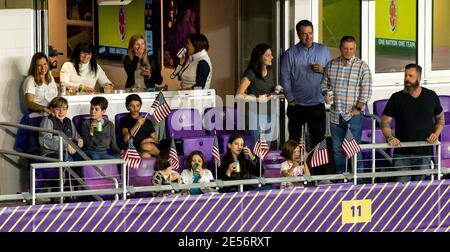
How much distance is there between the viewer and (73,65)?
71.9 feet

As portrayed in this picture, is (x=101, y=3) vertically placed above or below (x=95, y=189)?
above

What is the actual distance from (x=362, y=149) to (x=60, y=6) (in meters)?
7.07

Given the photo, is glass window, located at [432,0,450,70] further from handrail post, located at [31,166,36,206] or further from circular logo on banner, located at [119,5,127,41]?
handrail post, located at [31,166,36,206]

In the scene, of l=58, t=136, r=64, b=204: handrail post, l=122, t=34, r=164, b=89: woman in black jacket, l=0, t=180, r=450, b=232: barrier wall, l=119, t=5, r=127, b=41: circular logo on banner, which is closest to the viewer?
l=0, t=180, r=450, b=232: barrier wall

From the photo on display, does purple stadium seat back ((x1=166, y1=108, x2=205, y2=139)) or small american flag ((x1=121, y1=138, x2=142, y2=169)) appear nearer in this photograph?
small american flag ((x1=121, y1=138, x2=142, y2=169))

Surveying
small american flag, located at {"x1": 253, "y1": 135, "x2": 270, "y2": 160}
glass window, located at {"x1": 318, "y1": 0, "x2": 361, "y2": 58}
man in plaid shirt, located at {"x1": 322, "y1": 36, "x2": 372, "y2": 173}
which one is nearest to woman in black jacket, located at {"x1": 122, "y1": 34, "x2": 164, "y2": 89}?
glass window, located at {"x1": 318, "y1": 0, "x2": 361, "y2": 58}

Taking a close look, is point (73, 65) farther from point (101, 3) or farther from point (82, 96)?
point (101, 3)

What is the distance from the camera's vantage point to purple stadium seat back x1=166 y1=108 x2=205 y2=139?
2166 centimetres

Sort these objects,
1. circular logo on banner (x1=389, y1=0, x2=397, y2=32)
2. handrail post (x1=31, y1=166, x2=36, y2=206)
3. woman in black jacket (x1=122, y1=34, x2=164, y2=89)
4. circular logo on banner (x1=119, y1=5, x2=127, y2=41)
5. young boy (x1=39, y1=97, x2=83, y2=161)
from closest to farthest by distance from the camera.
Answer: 1. handrail post (x1=31, y1=166, x2=36, y2=206)
2. young boy (x1=39, y1=97, x2=83, y2=161)
3. woman in black jacket (x1=122, y1=34, x2=164, y2=89)
4. circular logo on banner (x1=389, y1=0, x2=397, y2=32)
5. circular logo on banner (x1=119, y1=5, x2=127, y2=41)

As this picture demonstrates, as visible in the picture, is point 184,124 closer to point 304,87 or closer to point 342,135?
point 304,87

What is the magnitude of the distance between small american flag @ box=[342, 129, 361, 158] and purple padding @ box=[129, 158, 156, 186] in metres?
2.19
